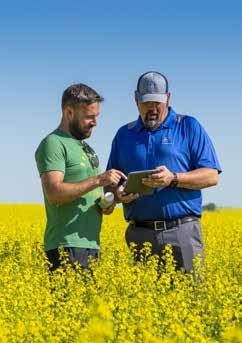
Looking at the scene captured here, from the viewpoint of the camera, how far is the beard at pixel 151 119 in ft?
18.9

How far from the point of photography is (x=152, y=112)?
574 cm

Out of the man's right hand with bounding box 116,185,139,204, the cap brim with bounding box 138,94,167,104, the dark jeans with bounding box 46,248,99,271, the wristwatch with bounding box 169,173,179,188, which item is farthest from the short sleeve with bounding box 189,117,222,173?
the dark jeans with bounding box 46,248,99,271

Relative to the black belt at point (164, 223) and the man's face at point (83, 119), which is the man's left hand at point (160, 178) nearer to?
the black belt at point (164, 223)

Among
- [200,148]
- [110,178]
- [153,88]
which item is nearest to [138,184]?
[110,178]

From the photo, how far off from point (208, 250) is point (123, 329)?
6.00m

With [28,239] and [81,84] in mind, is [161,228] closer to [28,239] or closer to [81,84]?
[81,84]

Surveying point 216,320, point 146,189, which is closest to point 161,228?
point 146,189

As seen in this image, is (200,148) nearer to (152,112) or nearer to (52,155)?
(152,112)

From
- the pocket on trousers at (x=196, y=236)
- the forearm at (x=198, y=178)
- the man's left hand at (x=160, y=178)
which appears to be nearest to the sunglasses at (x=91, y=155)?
the man's left hand at (x=160, y=178)

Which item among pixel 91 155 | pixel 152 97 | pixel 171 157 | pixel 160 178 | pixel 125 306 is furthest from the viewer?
pixel 91 155

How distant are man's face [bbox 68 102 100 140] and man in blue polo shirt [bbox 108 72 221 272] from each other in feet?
1.00

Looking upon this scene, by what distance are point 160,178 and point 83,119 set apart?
0.72 meters

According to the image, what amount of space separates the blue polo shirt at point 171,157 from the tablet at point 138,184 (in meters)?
0.16

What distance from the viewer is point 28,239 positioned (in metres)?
13.5
